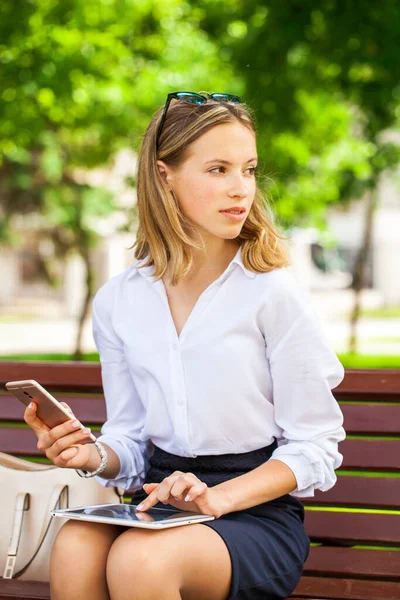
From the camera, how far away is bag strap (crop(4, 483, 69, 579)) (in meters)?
2.95

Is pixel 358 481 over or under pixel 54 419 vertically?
under

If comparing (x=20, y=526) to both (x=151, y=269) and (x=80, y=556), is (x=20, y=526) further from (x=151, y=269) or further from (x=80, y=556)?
(x=151, y=269)

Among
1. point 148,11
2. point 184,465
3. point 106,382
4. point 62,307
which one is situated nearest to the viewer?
point 184,465

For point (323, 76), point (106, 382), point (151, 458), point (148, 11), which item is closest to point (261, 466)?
point (151, 458)

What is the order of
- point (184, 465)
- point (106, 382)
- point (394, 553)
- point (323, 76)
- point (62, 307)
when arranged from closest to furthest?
point (184, 465) < point (106, 382) < point (394, 553) < point (323, 76) < point (62, 307)

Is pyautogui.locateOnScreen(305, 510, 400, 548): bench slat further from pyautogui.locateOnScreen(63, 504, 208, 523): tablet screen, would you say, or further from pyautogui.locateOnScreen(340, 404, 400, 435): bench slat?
pyautogui.locateOnScreen(63, 504, 208, 523): tablet screen

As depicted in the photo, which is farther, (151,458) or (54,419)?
(151,458)

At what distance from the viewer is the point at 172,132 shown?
2.69 meters

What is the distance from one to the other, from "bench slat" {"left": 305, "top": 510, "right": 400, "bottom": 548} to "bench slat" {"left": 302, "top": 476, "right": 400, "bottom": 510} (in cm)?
4

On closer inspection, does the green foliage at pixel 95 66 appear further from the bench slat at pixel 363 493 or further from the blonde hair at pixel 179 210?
the bench slat at pixel 363 493

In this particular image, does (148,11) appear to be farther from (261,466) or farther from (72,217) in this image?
(261,466)

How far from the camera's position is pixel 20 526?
9.80ft

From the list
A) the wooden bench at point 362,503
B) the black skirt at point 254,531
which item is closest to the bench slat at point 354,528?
the wooden bench at point 362,503

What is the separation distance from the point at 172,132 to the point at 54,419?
85 cm
